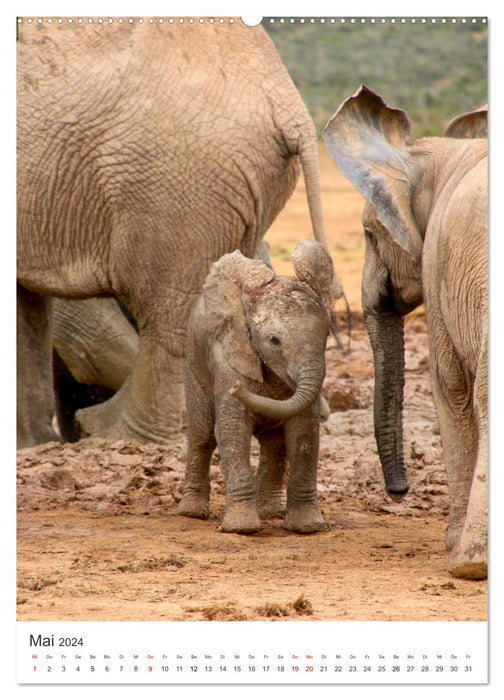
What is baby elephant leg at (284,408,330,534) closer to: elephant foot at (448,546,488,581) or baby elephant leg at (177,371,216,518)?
baby elephant leg at (177,371,216,518)

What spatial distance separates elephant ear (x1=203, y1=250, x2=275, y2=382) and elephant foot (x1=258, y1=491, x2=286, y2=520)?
52 centimetres

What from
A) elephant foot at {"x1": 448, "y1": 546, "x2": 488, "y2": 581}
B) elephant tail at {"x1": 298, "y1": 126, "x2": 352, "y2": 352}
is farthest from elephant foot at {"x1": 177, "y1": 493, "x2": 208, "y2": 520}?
elephant foot at {"x1": 448, "y1": 546, "x2": 488, "y2": 581}

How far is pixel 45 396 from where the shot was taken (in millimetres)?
5570

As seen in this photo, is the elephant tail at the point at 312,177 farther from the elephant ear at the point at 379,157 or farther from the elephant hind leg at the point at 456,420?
the elephant hind leg at the point at 456,420

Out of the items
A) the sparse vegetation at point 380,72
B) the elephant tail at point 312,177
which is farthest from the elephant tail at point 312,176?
the sparse vegetation at point 380,72

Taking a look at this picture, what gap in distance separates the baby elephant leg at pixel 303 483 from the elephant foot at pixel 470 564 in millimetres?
954

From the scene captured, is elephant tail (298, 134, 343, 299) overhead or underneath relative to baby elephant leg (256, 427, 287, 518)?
overhead

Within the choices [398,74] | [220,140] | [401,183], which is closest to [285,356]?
[401,183]

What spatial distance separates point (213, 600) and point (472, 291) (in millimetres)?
929

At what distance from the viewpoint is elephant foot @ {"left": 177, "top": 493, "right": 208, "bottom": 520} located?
4.24m
